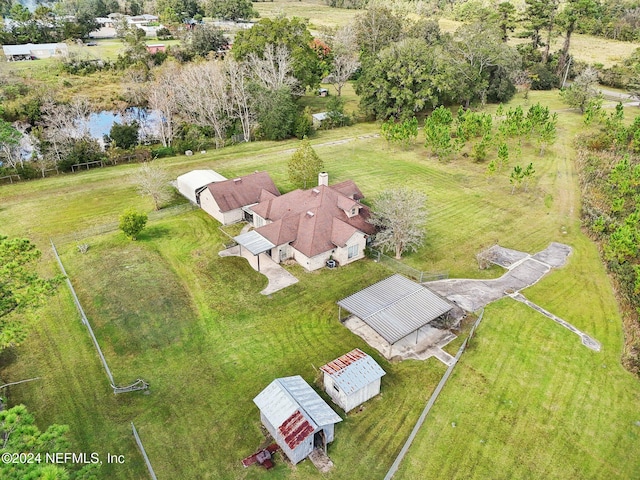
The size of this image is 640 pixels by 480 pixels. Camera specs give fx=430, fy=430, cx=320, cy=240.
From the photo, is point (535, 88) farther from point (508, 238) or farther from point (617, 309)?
point (617, 309)

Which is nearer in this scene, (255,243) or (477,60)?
(255,243)

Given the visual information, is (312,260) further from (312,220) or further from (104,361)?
(104,361)

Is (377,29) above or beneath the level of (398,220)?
above

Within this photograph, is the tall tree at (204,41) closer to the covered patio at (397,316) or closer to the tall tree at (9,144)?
the tall tree at (9,144)

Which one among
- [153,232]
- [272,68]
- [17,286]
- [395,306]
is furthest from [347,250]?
[272,68]

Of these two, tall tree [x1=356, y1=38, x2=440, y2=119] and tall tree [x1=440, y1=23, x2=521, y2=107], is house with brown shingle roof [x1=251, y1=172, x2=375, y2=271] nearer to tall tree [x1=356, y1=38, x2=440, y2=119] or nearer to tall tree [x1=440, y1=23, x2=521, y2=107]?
tall tree [x1=356, y1=38, x2=440, y2=119]

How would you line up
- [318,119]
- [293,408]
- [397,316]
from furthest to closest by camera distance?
1. [318,119]
2. [397,316]
3. [293,408]

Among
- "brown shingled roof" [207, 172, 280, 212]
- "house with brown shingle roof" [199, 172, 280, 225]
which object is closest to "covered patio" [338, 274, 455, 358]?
"house with brown shingle roof" [199, 172, 280, 225]

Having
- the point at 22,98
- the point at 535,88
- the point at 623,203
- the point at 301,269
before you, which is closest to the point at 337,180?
the point at 301,269
